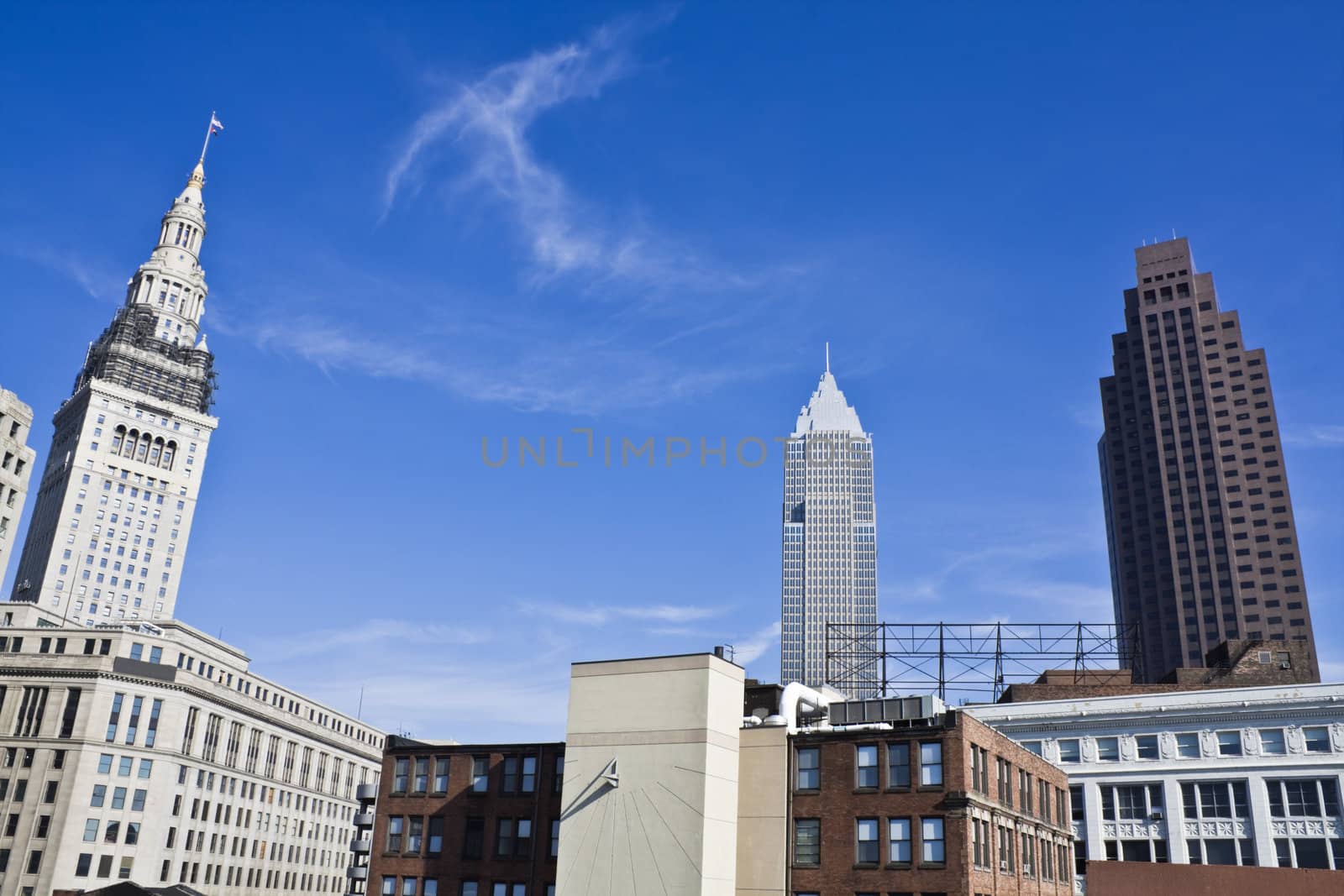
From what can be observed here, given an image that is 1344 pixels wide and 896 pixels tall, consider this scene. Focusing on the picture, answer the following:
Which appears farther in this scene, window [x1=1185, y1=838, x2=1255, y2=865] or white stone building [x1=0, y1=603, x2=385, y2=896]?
white stone building [x1=0, y1=603, x2=385, y2=896]

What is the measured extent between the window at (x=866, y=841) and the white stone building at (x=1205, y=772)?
39.8 metres

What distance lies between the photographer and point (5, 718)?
120562 mm

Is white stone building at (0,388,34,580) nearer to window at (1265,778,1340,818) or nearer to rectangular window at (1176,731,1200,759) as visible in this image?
rectangular window at (1176,731,1200,759)

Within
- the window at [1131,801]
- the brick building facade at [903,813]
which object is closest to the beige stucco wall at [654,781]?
the brick building facade at [903,813]

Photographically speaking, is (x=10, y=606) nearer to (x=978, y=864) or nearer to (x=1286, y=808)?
(x=978, y=864)

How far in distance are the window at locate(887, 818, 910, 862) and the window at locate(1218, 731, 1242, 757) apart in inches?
1724

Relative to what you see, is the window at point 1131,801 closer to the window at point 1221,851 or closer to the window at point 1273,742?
the window at point 1221,851

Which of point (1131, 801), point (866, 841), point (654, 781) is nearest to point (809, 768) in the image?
point (866, 841)

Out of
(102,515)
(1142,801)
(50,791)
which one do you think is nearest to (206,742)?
(50,791)

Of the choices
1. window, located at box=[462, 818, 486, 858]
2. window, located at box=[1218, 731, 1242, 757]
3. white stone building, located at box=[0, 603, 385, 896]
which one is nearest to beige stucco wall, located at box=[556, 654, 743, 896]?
window, located at box=[462, 818, 486, 858]

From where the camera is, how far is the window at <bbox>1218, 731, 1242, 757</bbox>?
8356 cm

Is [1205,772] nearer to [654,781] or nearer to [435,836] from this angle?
[654,781]

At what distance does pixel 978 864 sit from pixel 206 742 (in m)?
109

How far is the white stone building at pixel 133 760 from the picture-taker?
11631 cm
